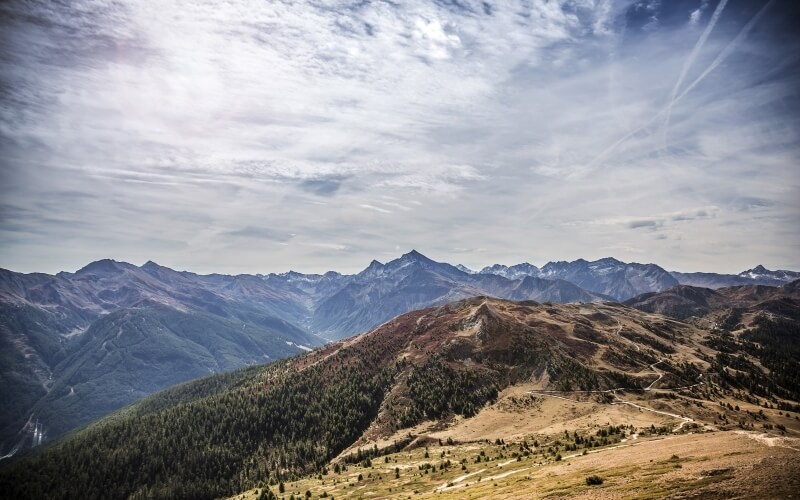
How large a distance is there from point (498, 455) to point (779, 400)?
530 ft

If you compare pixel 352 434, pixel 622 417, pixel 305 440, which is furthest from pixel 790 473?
pixel 305 440

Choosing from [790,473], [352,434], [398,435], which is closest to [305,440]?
[352,434]

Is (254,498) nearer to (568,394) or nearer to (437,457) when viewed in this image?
(437,457)

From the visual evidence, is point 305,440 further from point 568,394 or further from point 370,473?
point 568,394

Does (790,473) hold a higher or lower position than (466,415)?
higher

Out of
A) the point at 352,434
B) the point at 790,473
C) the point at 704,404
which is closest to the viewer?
the point at 790,473

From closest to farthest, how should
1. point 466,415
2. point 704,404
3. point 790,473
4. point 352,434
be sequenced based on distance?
point 790,473 → point 704,404 → point 466,415 → point 352,434

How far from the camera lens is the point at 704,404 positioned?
6102 inches

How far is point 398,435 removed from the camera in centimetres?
16400

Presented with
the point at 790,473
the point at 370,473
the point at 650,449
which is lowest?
the point at 370,473

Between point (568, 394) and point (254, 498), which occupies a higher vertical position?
point (568, 394)

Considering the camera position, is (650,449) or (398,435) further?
(398,435)

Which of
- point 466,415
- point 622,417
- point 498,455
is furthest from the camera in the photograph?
point 466,415

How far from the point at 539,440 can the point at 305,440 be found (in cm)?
11091
